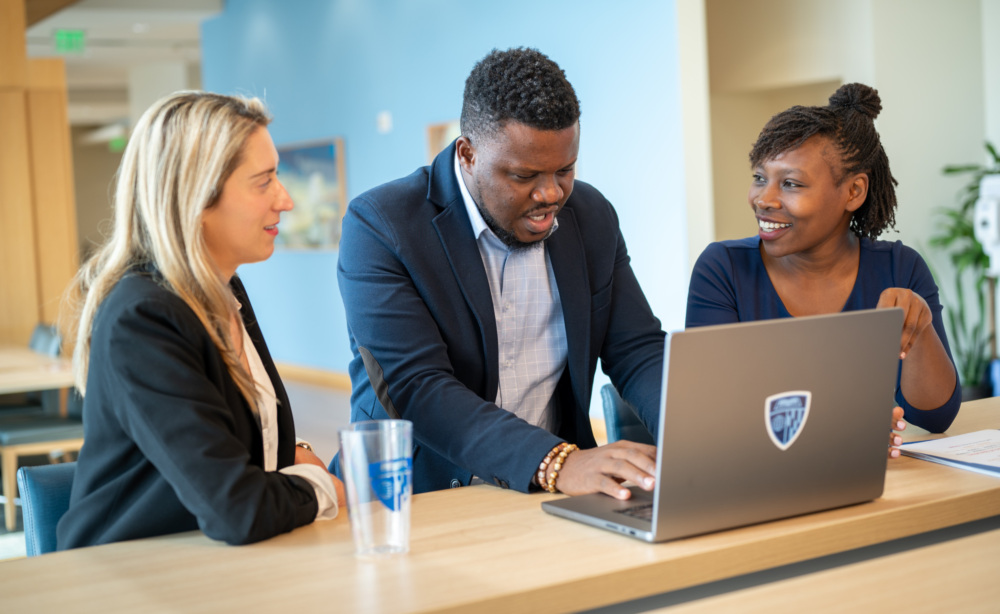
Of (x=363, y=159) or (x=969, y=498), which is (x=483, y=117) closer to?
(x=969, y=498)

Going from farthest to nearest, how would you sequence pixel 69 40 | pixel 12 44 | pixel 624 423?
pixel 69 40 < pixel 12 44 < pixel 624 423

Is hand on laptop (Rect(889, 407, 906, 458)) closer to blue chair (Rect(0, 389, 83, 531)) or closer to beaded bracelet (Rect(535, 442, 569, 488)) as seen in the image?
beaded bracelet (Rect(535, 442, 569, 488))

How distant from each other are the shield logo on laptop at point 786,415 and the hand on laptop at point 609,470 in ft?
0.75

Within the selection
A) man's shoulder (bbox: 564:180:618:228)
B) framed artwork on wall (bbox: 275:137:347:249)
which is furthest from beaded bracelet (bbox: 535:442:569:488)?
framed artwork on wall (bbox: 275:137:347:249)

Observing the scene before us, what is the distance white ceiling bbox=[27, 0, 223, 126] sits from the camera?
29.4 ft

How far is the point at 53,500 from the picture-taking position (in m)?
1.52

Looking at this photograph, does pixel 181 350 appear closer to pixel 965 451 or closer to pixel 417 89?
pixel 965 451

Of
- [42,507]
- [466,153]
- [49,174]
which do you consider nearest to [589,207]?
[466,153]

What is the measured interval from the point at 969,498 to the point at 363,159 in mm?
6945

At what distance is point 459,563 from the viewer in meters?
1.19

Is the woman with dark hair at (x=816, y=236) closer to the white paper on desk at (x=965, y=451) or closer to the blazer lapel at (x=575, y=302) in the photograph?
the white paper on desk at (x=965, y=451)

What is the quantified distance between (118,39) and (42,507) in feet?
34.9

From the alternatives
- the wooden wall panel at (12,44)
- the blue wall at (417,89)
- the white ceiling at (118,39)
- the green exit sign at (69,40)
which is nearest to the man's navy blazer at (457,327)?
the blue wall at (417,89)

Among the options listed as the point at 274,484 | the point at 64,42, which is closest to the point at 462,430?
the point at 274,484
